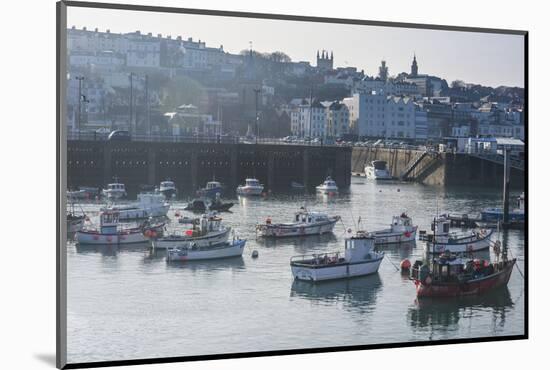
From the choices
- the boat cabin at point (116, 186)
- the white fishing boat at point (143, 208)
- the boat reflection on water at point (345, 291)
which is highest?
the boat cabin at point (116, 186)

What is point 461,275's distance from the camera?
9992 millimetres

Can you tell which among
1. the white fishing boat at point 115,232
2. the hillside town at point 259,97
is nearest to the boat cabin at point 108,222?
the white fishing boat at point 115,232

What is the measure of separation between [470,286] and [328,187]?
1265 mm

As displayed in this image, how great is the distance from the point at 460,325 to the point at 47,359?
294 cm

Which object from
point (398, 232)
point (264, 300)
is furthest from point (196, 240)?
point (398, 232)

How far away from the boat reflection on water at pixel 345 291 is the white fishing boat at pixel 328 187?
66cm

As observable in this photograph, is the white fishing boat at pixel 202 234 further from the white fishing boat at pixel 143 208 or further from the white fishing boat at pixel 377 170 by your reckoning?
the white fishing boat at pixel 377 170

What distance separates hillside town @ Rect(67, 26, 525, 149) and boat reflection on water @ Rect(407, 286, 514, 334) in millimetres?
1170

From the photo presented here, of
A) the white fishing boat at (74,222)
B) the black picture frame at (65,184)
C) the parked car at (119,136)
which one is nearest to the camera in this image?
the black picture frame at (65,184)

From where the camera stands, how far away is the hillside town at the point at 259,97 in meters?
8.87

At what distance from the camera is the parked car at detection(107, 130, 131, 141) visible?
9.24 meters

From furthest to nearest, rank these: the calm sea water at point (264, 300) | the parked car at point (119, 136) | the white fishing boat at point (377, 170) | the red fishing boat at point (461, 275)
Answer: the white fishing boat at point (377, 170) → the red fishing boat at point (461, 275) → the parked car at point (119, 136) → the calm sea water at point (264, 300)

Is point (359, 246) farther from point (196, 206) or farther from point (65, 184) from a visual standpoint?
point (65, 184)

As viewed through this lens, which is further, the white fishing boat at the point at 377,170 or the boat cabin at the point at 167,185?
the white fishing boat at the point at 377,170
